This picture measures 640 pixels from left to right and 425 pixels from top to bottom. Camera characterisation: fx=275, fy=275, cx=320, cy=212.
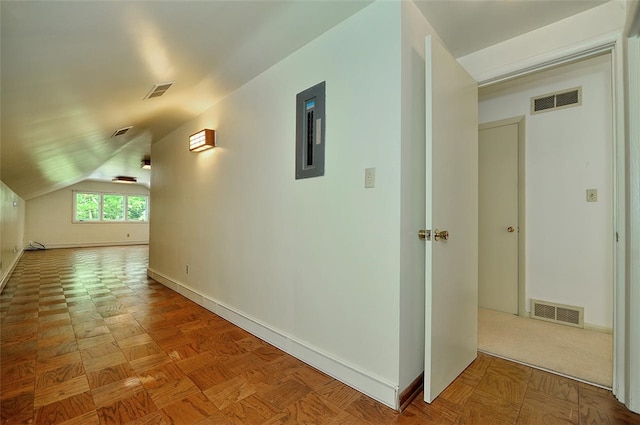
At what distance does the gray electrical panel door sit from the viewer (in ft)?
6.42

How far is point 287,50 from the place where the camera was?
2.14m

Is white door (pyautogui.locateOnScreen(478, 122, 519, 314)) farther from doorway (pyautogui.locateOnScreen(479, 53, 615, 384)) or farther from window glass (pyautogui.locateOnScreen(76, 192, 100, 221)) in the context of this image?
window glass (pyautogui.locateOnScreen(76, 192, 100, 221))

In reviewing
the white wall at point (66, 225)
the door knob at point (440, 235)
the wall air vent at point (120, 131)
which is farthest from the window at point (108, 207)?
the door knob at point (440, 235)

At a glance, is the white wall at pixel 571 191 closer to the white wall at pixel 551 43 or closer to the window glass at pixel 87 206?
the white wall at pixel 551 43

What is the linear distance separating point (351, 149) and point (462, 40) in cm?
119

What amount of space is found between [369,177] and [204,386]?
163cm

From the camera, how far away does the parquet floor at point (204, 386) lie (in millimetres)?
1437

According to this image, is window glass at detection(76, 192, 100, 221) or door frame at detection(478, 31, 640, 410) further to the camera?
window glass at detection(76, 192, 100, 221)

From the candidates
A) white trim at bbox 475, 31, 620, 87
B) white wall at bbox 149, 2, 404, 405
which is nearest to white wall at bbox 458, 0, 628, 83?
white trim at bbox 475, 31, 620, 87

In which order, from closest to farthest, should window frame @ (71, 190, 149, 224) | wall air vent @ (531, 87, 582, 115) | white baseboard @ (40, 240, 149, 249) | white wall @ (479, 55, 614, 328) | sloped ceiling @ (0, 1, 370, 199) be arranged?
sloped ceiling @ (0, 1, 370, 199)
white wall @ (479, 55, 614, 328)
wall air vent @ (531, 87, 582, 115)
white baseboard @ (40, 240, 149, 249)
window frame @ (71, 190, 149, 224)

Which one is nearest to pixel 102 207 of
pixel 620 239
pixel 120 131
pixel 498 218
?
pixel 120 131

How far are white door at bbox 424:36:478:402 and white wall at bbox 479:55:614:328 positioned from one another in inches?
56.2

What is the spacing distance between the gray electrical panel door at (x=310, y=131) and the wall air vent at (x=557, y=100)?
2.52m

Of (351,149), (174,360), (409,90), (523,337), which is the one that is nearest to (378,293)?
(351,149)
